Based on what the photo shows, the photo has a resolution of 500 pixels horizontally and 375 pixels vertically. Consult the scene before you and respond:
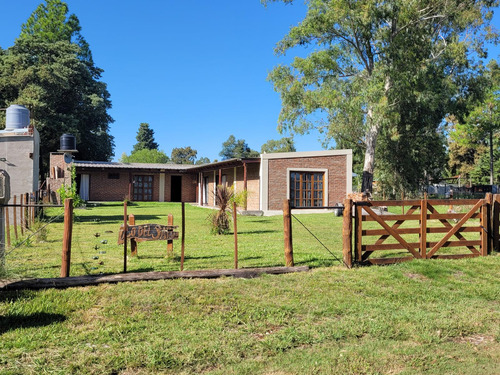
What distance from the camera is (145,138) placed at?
7444 centimetres

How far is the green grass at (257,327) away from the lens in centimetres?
392

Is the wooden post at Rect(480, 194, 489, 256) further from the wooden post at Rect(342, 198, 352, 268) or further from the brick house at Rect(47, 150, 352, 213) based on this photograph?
the brick house at Rect(47, 150, 352, 213)

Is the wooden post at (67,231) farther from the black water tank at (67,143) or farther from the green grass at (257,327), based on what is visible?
the black water tank at (67,143)

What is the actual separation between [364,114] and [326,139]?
4.32 meters

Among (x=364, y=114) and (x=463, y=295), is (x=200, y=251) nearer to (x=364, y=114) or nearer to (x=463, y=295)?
(x=463, y=295)

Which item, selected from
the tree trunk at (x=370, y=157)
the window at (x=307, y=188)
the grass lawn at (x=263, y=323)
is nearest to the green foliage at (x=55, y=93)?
the window at (x=307, y=188)

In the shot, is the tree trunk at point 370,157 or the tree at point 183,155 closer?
the tree trunk at point 370,157

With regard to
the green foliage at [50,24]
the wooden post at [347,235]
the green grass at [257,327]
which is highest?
the green foliage at [50,24]

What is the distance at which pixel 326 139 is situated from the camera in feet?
95.9

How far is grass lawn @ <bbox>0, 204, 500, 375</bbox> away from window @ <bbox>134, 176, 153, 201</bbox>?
26.2 m

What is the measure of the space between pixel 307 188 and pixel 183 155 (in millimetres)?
73294

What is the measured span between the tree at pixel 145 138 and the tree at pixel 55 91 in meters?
28.9

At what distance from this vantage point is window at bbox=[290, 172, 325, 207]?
21.3 metres

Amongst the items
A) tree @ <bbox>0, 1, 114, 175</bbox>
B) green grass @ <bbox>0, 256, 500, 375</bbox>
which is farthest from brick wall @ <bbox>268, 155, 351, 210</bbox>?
tree @ <bbox>0, 1, 114, 175</bbox>
